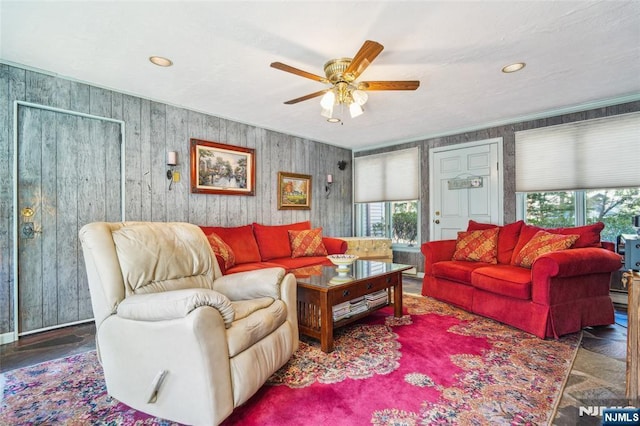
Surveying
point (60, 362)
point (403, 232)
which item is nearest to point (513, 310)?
point (403, 232)

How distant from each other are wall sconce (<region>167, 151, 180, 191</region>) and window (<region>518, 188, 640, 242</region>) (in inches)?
170

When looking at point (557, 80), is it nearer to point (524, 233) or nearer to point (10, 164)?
point (524, 233)

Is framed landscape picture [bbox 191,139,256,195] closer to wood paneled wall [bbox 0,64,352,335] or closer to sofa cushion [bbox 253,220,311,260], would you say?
wood paneled wall [bbox 0,64,352,335]

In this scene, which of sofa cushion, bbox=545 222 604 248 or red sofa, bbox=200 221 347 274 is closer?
sofa cushion, bbox=545 222 604 248

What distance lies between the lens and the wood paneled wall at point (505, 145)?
3.40 meters

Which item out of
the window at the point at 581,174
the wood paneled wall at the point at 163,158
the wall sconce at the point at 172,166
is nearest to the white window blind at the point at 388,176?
the wood paneled wall at the point at 163,158

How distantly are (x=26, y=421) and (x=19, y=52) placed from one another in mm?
2605

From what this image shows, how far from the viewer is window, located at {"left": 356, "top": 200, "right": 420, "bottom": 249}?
5.09 metres

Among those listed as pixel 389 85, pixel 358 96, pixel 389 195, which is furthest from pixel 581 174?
pixel 358 96

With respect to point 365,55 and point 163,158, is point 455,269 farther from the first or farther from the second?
point 163,158

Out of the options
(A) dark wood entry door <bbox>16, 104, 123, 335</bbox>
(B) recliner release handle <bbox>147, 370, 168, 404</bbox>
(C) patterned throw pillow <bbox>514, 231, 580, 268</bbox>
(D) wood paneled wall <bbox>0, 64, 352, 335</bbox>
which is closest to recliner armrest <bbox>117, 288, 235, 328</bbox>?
(B) recliner release handle <bbox>147, 370, 168, 404</bbox>

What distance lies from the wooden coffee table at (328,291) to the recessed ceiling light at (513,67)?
1.99 meters

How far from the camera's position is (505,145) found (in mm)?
4047

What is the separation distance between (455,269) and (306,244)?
72.4 inches
